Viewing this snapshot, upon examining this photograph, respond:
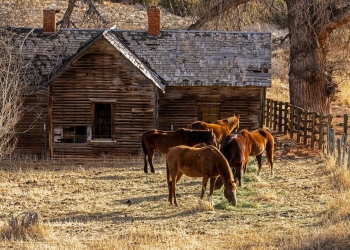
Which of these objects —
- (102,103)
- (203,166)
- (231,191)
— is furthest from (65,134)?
(231,191)

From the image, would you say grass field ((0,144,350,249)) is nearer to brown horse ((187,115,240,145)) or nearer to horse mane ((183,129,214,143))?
horse mane ((183,129,214,143))

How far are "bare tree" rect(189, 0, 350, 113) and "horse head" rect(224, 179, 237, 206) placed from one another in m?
13.6

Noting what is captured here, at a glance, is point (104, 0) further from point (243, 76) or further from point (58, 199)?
point (58, 199)

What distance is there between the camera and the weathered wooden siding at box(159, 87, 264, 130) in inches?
1064

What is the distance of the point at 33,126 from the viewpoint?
85.7ft

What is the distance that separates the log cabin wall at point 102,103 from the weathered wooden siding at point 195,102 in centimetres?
133

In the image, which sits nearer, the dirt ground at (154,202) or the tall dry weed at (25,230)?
the tall dry weed at (25,230)

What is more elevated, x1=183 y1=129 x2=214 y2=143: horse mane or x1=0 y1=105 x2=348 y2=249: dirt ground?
x1=183 y1=129 x2=214 y2=143: horse mane

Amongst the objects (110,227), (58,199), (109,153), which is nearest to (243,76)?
(109,153)

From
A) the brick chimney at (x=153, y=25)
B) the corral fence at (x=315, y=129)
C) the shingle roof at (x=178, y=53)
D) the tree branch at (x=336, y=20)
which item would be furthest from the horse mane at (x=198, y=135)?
the tree branch at (x=336, y=20)

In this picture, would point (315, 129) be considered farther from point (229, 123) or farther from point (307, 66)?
point (229, 123)

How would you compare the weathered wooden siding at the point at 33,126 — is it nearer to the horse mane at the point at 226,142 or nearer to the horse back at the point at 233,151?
the horse mane at the point at 226,142

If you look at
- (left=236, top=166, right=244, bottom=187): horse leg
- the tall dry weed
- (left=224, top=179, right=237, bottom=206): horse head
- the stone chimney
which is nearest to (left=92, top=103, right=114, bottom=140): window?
the stone chimney

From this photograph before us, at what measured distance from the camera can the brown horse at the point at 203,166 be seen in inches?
620
